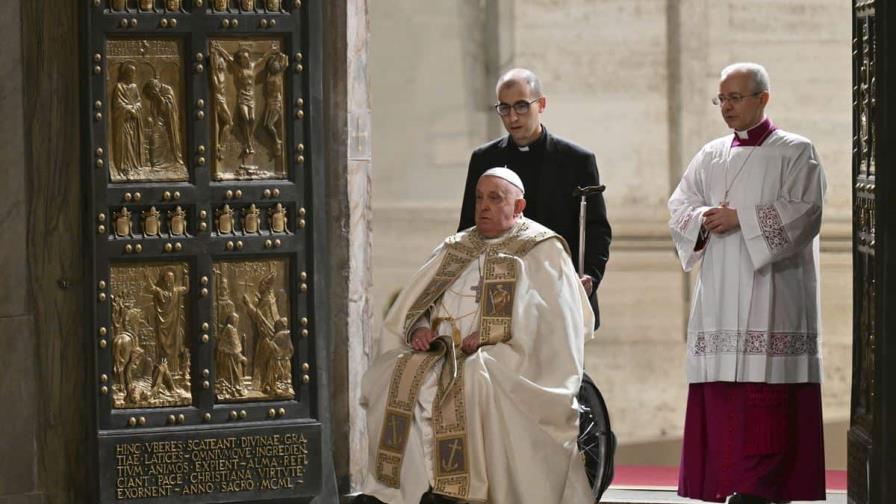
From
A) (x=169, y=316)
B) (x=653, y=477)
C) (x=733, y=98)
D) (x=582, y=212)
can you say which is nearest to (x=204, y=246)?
(x=169, y=316)

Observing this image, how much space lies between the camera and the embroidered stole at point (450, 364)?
6.02 metres

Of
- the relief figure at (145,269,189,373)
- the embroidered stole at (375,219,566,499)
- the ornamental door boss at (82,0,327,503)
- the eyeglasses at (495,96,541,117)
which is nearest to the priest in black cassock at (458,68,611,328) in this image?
the eyeglasses at (495,96,541,117)

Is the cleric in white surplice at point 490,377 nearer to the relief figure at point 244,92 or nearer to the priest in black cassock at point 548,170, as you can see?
the priest in black cassock at point 548,170

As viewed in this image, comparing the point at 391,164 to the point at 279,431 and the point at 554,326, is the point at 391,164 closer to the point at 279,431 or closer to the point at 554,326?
the point at 279,431

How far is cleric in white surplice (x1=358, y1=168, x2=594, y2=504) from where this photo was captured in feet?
19.7

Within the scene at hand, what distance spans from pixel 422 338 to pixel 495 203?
23.1 inches

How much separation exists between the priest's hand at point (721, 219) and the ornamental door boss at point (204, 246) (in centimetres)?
162

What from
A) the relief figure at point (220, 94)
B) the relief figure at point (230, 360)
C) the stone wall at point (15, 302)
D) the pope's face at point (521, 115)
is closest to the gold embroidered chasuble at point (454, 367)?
the pope's face at point (521, 115)

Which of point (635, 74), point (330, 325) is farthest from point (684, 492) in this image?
point (635, 74)

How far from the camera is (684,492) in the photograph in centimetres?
679

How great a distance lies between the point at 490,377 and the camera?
605 cm

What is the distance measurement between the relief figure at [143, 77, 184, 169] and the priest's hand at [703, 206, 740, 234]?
7.14 ft

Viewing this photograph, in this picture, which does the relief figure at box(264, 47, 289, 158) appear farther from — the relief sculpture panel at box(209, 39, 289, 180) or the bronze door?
the bronze door

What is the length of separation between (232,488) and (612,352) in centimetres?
326
